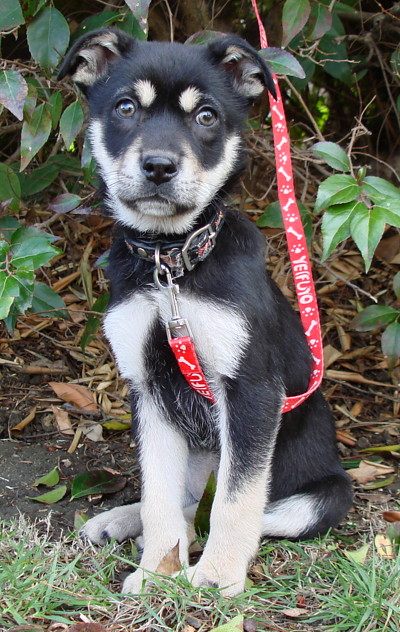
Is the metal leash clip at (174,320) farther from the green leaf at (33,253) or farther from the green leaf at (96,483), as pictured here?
the green leaf at (96,483)

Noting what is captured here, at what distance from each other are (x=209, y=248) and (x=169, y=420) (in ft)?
2.58

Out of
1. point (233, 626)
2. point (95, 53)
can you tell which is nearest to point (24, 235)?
point (95, 53)

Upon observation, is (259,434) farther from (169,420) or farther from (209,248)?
(209,248)

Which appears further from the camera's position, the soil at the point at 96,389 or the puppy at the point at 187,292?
the soil at the point at 96,389

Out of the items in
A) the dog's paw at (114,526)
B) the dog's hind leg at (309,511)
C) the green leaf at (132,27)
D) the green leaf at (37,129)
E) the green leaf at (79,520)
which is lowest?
the green leaf at (79,520)

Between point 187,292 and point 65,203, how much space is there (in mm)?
Result: 1119

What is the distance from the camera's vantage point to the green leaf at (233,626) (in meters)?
2.65

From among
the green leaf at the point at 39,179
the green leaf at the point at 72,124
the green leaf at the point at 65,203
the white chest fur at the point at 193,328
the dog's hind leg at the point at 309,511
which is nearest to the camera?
the white chest fur at the point at 193,328

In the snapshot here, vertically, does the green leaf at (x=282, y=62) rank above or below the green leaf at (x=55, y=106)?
above

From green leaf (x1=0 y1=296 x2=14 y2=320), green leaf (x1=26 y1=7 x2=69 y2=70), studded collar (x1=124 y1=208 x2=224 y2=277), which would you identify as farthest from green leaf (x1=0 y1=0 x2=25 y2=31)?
green leaf (x1=0 y1=296 x2=14 y2=320)

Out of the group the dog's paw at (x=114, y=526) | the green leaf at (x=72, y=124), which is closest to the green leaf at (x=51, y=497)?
the dog's paw at (x=114, y=526)

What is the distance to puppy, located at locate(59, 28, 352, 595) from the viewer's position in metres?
3.04

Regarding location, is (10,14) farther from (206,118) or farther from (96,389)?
(96,389)

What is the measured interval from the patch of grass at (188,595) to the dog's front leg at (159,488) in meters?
0.16
